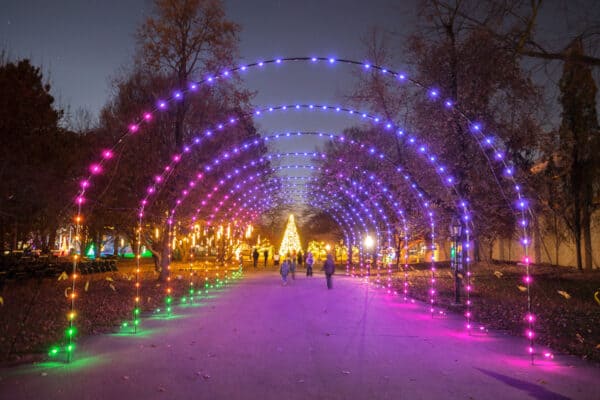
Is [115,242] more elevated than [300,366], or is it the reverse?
[115,242]

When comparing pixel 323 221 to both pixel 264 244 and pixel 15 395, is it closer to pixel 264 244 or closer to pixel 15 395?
pixel 264 244

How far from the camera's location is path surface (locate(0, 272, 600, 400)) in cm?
738

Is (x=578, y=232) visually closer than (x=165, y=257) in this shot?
No

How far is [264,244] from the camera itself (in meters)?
73.8

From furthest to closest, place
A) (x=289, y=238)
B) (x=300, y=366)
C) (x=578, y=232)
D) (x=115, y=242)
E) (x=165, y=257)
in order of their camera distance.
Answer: (x=289, y=238) < (x=115, y=242) < (x=578, y=232) < (x=165, y=257) < (x=300, y=366)

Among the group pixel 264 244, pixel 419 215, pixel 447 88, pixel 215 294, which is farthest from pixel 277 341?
pixel 264 244

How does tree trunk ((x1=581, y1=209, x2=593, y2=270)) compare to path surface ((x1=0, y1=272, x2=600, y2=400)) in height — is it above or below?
above

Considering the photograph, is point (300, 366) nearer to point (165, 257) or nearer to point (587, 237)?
point (165, 257)

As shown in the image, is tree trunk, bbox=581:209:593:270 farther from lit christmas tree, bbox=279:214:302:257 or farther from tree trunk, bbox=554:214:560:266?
lit christmas tree, bbox=279:214:302:257

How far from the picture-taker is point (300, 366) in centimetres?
894

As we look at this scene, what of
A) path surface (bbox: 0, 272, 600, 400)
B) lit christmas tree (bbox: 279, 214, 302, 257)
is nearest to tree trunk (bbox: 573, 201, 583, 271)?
path surface (bbox: 0, 272, 600, 400)

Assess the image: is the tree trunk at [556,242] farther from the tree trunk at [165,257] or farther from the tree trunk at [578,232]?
the tree trunk at [165,257]

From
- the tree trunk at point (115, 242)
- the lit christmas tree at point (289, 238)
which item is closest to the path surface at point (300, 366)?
the tree trunk at point (115, 242)

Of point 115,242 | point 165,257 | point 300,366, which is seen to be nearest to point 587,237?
point 165,257
